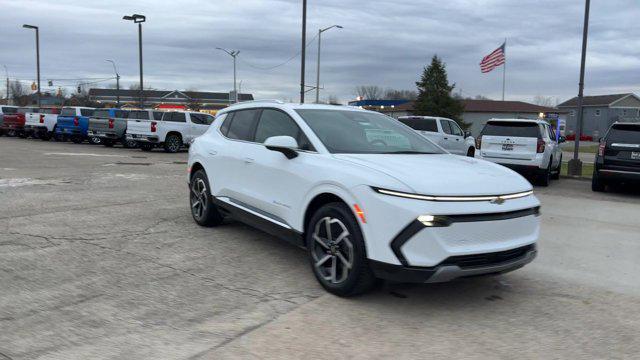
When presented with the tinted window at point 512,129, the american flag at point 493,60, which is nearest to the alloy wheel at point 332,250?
the tinted window at point 512,129

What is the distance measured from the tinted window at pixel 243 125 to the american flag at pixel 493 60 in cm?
3325

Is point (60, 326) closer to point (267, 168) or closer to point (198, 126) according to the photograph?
point (267, 168)

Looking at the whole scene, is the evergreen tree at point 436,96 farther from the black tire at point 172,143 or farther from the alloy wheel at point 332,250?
the alloy wheel at point 332,250

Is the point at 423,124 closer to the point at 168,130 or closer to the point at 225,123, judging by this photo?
the point at 168,130

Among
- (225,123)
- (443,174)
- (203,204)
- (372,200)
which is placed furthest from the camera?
(203,204)

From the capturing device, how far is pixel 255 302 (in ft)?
14.4

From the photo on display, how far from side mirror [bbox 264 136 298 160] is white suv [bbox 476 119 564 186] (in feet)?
31.2

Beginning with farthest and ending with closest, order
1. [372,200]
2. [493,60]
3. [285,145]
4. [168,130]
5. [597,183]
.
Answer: [493,60]
[168,130]
[597,183]
[285,145]
[372,200]

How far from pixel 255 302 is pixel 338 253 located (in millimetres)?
802

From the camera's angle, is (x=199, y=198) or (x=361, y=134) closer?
(x=361, y=134)

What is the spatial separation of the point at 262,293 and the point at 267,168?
1392 mm

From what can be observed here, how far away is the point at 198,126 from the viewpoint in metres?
23.0

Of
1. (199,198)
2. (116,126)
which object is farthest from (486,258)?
(116,126)

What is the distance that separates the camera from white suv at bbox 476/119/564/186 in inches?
508
